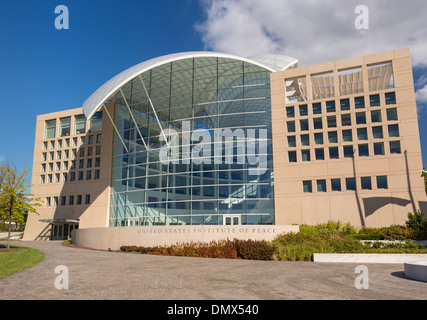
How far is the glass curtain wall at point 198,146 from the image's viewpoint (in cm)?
3481

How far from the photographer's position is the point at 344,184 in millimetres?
31875

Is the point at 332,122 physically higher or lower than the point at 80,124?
lower

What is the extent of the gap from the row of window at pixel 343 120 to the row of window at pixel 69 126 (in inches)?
1032

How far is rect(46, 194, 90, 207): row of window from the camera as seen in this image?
46.7 meters

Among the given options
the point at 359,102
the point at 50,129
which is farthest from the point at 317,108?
the point at 50,129

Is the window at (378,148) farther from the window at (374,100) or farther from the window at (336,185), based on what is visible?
the window at (336,185)

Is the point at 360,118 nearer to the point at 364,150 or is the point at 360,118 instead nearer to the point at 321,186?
the point at 364,150

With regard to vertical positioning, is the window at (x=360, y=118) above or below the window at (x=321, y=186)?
above

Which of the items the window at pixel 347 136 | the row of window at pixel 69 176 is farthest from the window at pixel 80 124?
the window at pixel 347 136

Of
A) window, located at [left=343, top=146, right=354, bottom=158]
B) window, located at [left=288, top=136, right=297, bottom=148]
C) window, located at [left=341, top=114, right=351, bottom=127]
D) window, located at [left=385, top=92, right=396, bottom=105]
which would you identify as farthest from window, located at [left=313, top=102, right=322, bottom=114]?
window, located at [left=385, top=92, right=396, bottom=105]

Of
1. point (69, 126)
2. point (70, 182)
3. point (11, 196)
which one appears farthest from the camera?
point (69, 126)

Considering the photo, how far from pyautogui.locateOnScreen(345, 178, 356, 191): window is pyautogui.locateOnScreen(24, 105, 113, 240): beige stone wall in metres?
27.6

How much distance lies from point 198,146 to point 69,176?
2151cm

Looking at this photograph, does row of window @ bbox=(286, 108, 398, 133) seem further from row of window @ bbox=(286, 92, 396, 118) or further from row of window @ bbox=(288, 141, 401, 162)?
row of window @ bbox=(288, 141, 401, 162)
